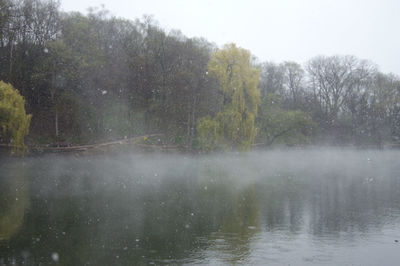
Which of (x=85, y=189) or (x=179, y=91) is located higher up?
(x=179, y=91)

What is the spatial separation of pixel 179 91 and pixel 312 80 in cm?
2876

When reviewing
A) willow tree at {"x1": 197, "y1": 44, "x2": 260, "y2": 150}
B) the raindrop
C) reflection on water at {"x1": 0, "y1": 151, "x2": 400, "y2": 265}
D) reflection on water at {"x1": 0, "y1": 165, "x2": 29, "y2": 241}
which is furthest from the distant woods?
the raindrop

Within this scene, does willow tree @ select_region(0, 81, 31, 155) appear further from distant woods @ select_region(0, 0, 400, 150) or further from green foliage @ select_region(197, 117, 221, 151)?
green foliage @ select_region(197, 117, 221, 151)

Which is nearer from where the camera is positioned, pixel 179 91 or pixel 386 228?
pixel 386 228

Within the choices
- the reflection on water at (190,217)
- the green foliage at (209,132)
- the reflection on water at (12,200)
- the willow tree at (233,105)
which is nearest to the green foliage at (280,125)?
the willow tree at (233,105)

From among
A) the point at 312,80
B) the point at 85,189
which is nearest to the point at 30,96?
the point at 85,189

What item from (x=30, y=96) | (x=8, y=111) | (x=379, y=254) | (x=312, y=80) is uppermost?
(x=312, y=80)

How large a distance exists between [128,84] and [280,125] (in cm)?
2093

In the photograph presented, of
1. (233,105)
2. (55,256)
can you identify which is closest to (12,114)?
(55,256)

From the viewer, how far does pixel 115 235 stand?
1135 cm

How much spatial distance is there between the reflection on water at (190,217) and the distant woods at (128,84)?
1184 centimetres

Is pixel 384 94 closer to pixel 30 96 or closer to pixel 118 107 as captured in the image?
pixel 118 107

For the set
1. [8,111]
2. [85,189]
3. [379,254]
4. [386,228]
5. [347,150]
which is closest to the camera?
[379,254]

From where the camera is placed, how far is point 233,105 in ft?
121
